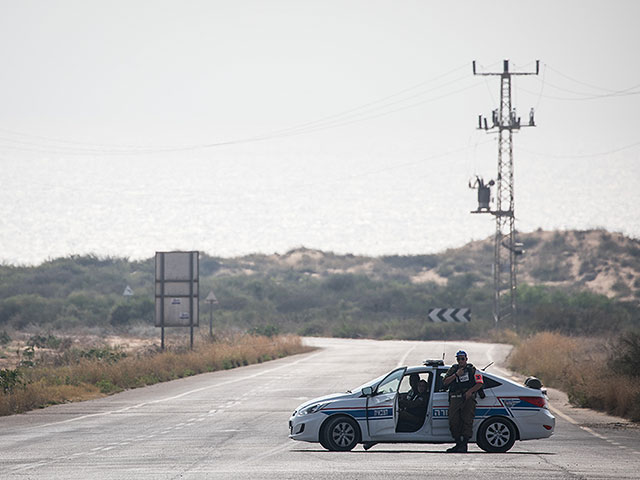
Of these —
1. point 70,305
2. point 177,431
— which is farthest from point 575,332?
point 177,431

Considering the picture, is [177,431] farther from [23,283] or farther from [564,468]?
[23,283]

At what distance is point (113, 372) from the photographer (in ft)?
110

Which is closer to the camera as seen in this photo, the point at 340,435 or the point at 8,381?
the point at 340,435

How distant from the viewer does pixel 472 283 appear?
128750 millimetres

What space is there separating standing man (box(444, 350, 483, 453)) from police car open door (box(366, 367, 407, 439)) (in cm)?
88

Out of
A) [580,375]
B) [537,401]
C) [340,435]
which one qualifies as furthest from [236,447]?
[580,375]

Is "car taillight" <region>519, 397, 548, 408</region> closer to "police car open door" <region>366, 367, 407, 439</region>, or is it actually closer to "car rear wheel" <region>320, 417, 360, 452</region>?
"police car open door" <region>366, 367, 407, 439</region>

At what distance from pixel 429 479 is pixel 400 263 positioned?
141m

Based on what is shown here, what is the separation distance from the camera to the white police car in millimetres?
16688

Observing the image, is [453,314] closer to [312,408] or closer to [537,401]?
[537,401]

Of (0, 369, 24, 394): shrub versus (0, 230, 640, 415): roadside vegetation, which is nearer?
(0, 369, 24, 394): shrub

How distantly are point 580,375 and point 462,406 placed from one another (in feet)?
46.6

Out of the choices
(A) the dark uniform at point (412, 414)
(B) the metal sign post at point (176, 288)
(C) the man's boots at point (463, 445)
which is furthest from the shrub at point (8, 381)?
(B) the metal sign post at point (176, 288)

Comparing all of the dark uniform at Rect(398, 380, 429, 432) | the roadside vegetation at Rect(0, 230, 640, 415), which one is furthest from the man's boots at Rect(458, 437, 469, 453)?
the roadside vegetation at Rect(0, 230, 640, 415)
